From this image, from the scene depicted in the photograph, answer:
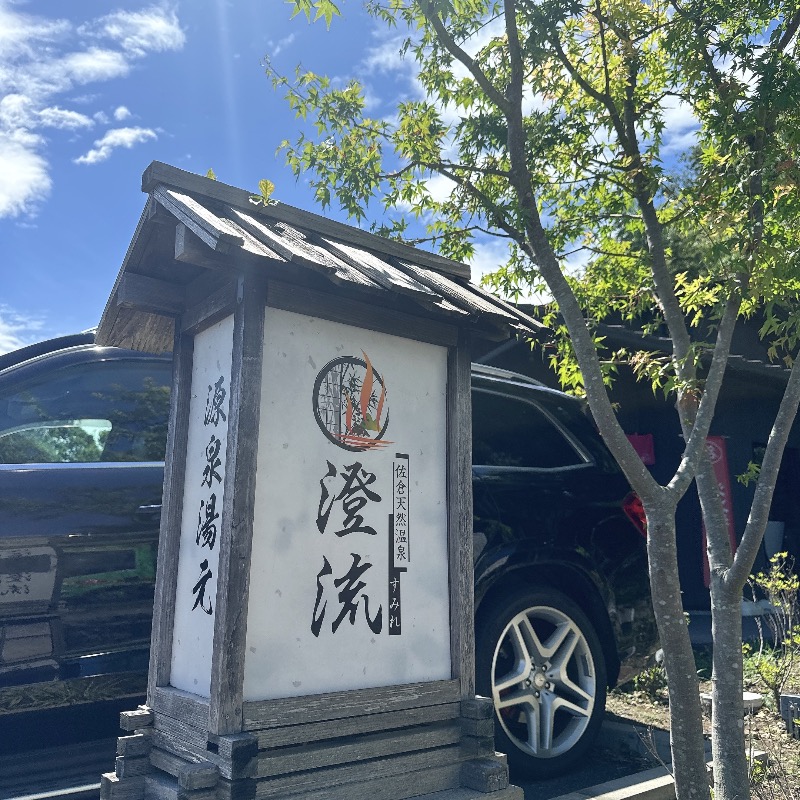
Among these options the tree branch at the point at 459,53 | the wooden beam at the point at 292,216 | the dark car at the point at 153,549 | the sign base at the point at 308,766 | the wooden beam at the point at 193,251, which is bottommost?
the sign base at the point at 308,766

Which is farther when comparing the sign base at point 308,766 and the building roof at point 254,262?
the building roof at point 254,262

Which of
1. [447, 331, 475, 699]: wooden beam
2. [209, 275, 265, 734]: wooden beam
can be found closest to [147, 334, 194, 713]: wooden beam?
[209, 275, 265, 734]: wooden beam

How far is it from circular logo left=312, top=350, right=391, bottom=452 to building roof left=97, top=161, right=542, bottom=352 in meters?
0.29

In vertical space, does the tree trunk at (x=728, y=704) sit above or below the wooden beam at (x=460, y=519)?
below

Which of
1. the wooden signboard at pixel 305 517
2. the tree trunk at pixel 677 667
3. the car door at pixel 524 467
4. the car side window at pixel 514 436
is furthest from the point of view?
the car side window at pixel 514 436

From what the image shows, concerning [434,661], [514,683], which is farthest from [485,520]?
[434,661]

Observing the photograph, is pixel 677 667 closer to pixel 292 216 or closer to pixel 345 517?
pixel 345 517

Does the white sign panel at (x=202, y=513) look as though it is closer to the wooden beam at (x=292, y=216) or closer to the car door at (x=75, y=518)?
the wooden beam at (x=292, y=216)

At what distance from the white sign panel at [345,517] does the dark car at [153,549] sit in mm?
836

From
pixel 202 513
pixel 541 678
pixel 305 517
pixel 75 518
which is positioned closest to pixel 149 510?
pixel 75 518

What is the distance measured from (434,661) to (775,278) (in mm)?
2066

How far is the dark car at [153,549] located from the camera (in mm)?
3828

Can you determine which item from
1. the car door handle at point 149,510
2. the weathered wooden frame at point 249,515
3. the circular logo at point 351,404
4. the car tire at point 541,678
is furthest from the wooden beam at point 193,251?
the car tire at point 541,678

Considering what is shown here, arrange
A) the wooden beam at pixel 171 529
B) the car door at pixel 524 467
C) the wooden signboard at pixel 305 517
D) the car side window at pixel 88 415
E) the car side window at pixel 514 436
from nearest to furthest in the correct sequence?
the wooden signboard at pixel 305 517 < the wooden beam at pixel 171 529 < the car side window at pixel 88 415 < the car door at pixel 524 467 < the car side window at pixel 514 436
